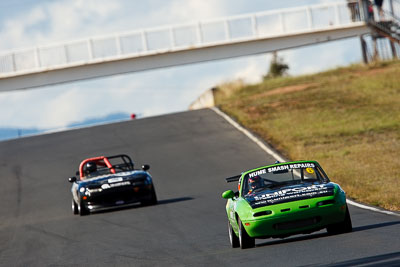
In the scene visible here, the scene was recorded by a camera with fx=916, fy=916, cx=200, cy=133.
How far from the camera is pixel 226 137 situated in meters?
33.9

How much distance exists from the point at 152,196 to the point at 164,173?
21.8ft

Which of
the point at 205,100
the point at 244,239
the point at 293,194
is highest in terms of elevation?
the point at 293,194

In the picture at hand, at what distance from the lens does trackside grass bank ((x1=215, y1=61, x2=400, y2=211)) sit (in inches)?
910

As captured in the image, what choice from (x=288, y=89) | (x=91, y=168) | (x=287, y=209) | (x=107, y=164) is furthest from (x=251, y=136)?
(x=287, y=209)

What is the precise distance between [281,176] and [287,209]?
1.35 m

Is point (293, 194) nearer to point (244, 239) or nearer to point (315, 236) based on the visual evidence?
point (244, 239)

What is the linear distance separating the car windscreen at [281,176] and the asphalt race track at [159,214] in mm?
824

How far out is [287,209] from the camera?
11.8m

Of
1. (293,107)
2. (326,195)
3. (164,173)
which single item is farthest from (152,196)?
(293,107)

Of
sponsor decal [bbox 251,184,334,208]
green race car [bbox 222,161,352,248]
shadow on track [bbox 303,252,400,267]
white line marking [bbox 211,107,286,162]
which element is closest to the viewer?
shadow on track [bbox 303,252,400,267]

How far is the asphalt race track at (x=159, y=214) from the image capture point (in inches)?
459

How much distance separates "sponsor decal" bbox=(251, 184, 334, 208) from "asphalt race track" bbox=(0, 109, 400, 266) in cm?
63

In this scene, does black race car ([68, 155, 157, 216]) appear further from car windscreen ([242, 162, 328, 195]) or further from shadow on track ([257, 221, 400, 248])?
car windscreen ([242, 162, 328, 195])

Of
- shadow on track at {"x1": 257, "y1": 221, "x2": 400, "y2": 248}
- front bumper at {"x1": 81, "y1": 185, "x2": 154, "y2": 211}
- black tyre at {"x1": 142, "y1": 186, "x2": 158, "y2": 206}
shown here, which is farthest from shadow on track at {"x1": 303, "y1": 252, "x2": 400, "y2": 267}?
black tyre at {"x1": 142, "y1": 186, "x2": 158, "y2": 206}
